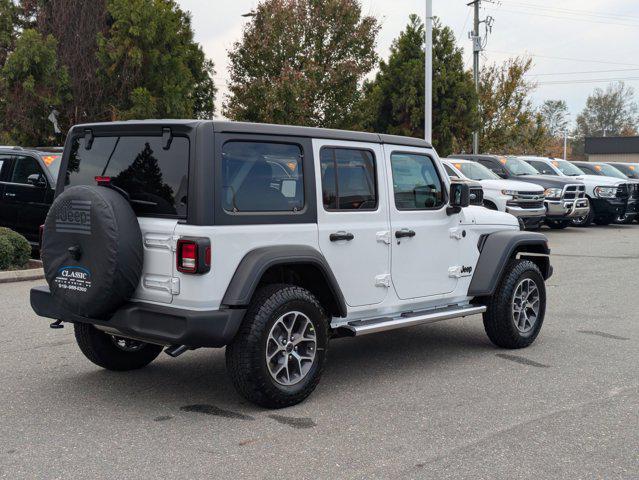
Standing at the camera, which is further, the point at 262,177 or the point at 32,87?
the point at 32,87

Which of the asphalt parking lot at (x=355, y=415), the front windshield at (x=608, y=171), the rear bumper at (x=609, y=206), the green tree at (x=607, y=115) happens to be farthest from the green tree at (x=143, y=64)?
the green tree at (x=607, y=115)

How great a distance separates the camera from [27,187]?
12664 millimetres

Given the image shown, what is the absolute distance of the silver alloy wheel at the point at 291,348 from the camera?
207 inches

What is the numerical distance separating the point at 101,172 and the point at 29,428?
1783 millimetres

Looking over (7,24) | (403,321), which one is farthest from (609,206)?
(7,24)

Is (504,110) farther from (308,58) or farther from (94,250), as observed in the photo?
(94,250)

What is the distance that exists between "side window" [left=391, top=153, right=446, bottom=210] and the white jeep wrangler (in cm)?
2

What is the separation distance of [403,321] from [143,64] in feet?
56.0

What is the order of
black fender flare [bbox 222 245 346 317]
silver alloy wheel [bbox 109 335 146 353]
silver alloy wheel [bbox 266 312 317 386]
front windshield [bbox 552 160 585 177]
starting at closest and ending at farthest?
black fender flare [bbox 222 245 346 317] → silver alloy wheel [bbox 266 312 317 386] → silver alloy wheel [bbox 109 335 146 353] → front windshield [bbox 552 160 585 177]

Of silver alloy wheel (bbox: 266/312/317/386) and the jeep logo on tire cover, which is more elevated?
the jeep logo on tire cover

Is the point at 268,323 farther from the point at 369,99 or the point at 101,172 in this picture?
the point at 369,99

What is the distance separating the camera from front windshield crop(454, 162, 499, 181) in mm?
19141

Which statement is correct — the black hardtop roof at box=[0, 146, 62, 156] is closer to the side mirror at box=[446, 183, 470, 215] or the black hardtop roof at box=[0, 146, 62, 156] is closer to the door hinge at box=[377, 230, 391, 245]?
the side mirror at box=[446, 183, 470, 215]

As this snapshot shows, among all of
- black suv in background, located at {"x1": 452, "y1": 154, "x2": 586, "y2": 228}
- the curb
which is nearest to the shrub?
the curb
